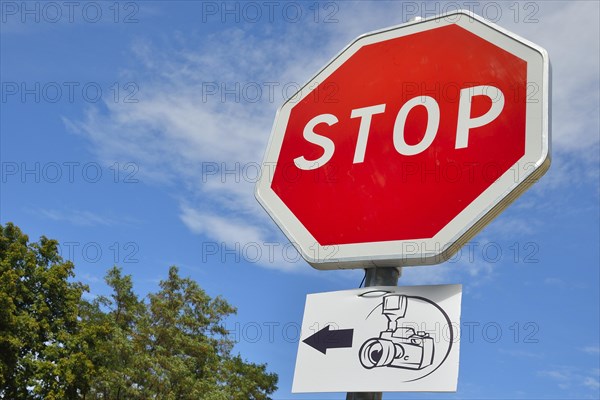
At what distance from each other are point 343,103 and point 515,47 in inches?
29.6

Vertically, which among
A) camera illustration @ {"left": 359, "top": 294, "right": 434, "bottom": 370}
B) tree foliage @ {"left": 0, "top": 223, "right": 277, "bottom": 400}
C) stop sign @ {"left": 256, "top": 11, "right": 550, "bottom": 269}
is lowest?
camera illustration @ {"left": 359, "top": 294, "right": 434, "bottom": 370}

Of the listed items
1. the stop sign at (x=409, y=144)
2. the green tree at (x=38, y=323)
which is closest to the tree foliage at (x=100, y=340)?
the green tree at (x=38, y=323)

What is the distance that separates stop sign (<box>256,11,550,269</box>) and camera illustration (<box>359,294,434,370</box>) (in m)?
0.18

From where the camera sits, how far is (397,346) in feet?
7.01

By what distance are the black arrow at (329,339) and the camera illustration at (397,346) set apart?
0.26ft

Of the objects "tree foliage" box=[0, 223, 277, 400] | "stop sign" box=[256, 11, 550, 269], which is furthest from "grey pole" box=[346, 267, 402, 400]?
"tree foliage" box=[0, 223, 277, 400]

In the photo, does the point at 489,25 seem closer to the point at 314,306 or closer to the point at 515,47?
the point at 515,47

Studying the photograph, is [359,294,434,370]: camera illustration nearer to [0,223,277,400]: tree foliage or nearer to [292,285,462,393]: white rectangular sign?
[292,285,462,393]: white rectangular sign

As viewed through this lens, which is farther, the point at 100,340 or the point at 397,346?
the point at 100,340

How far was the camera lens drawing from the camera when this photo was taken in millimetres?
2059

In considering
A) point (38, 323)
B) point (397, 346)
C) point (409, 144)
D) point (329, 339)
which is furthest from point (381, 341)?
point (38, 323)

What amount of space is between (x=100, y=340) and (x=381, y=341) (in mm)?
27496

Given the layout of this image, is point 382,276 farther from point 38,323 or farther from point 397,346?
point 38,323

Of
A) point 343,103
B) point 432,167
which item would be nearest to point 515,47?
point 432,167
